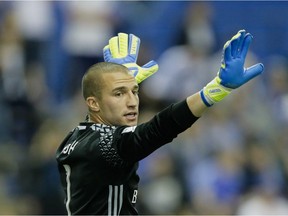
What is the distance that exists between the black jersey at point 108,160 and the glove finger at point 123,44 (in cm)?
78

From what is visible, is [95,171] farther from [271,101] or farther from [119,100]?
[271,101]

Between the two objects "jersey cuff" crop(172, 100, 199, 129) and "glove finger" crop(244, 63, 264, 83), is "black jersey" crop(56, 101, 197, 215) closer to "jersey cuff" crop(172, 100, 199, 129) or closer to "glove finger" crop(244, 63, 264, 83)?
"jersey cuff" crop(172, 100, 199, 129)

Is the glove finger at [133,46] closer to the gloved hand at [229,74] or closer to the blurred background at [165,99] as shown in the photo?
the gloved hand at [229,74]

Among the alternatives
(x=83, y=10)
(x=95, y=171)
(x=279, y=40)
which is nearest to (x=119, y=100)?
(x=95, y=171)

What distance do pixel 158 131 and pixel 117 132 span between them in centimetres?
32

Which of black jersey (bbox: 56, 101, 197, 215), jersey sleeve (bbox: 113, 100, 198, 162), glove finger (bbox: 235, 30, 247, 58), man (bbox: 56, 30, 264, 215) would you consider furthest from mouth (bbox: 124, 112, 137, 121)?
glove finger (bbox: 235, 30, 247, 58)

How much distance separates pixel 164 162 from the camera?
30.6 feet

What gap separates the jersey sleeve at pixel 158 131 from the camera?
4.45 m

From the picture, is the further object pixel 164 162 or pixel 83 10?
pixel 83 10

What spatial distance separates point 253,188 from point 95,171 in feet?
15.6

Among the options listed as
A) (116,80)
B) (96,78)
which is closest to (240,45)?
(116,80)

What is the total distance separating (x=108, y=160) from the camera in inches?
185

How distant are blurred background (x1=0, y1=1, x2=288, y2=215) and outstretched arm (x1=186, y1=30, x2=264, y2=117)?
454cm

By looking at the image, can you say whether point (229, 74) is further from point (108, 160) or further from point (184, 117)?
point (108, 160)
